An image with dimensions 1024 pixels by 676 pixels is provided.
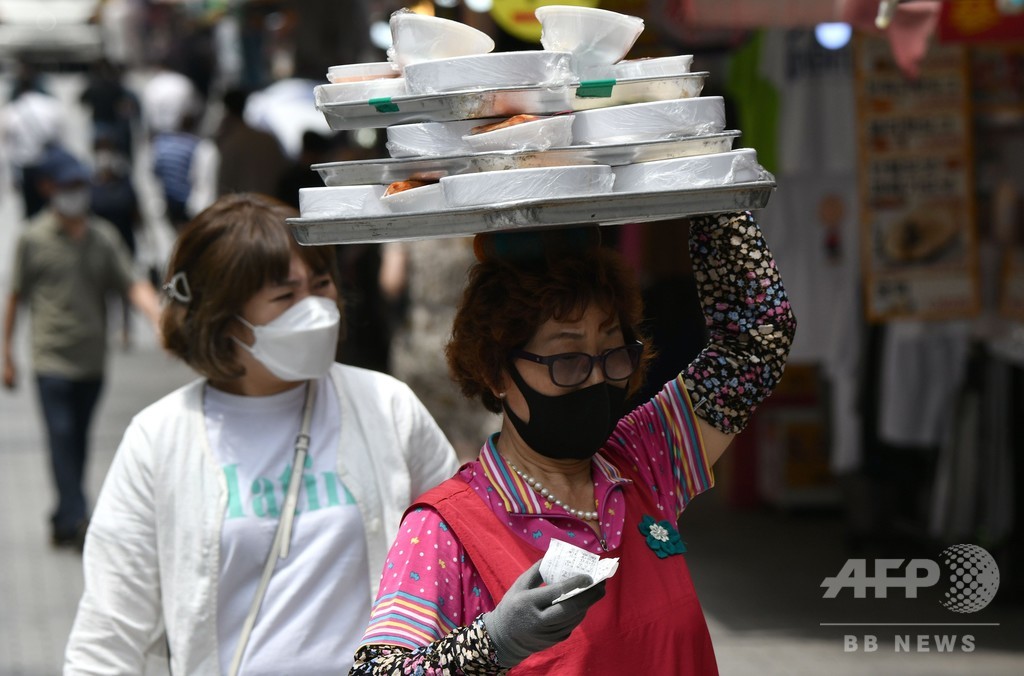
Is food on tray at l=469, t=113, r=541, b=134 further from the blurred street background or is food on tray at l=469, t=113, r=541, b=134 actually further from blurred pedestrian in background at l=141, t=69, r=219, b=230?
blurred pedestrian in background at l=141, t=69, r=219, b=230

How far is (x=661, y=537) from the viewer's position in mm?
2447

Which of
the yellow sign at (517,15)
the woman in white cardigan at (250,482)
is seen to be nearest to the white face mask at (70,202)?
the yellow sign at (517,15)

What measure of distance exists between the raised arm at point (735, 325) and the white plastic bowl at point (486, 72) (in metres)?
0.47

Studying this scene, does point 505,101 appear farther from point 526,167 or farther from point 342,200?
point 342,200

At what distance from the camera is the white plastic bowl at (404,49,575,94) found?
222 centimetres

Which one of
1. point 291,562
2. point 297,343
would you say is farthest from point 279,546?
point 297,343

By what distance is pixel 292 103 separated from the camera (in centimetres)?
1347

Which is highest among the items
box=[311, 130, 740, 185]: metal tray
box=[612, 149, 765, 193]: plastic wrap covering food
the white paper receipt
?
box=[311, 130, 740, 185]: metal tray

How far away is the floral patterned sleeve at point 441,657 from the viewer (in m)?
2.04

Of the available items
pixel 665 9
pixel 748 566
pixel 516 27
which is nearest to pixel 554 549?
pixel 516 27

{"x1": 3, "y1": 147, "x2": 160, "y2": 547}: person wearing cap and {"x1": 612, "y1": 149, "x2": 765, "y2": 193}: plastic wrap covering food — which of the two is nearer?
{"x1": 612, "y1": 149, "x2": 765, "y2": 193}: plastic wrap covering food

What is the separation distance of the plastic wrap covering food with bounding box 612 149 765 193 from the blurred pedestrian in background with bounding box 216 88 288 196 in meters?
8.44

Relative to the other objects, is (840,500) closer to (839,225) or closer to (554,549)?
(839,225)

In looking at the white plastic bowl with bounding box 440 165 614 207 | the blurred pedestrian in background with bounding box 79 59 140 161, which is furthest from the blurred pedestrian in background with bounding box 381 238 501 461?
the blurred pedestrian in background with bounding box 79 59 140 161
